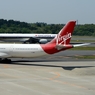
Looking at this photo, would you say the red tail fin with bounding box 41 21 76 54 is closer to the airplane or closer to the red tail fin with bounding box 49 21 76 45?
the red tail fin with bounding box 49 21 76 45

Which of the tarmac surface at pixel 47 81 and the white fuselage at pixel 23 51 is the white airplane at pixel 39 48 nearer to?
the white fuselage at pixel 23 51

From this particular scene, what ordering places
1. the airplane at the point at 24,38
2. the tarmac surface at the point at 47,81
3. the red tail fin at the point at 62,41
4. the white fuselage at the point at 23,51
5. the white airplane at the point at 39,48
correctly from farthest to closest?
1. the airplane at the point at 24,38
2. the white fuselage at the point at 23,51
3. the white airplane at the point at 39,48
4. the red tail fin at the point at 62,41
5. the tarmac surface at the point at 47,81

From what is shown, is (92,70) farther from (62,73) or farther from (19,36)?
(19,36)

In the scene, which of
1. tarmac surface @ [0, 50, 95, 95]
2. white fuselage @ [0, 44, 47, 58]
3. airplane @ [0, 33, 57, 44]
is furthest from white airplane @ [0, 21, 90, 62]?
airplane @ [0, 33, 57, 44]

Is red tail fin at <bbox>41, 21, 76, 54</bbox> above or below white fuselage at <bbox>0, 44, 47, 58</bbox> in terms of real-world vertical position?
above

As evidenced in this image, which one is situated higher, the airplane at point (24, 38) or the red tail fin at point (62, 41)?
the airplane at point (24, 38)

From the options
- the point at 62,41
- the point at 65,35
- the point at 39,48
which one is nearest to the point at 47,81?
the point at 39,48

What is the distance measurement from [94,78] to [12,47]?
62.9ft

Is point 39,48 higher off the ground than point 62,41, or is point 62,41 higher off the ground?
point 62,41

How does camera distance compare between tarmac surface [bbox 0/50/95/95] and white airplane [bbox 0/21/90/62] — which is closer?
tarmac surface [bbox 0/50/95/95]

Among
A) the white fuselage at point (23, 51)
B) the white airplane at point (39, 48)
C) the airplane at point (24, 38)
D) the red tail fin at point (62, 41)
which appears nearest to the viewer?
the red tail fin at point (62, 41)

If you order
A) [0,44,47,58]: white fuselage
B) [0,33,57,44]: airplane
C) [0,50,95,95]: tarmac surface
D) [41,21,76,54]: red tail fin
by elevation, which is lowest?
[0,50,95,95]: tarmac surface

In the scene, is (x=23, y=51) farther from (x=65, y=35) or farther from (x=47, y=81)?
(x=47, y=81)

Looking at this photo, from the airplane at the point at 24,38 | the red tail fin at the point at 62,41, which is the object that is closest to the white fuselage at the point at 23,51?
the red tail fin at the point at 62,41
